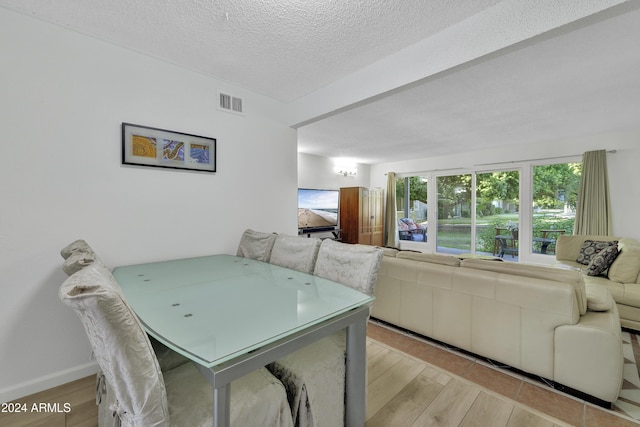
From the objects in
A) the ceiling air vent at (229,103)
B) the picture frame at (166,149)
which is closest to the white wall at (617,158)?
the ceiling air vent at (229,103)

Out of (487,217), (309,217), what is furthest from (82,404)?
(487,217)

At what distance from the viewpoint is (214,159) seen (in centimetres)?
245

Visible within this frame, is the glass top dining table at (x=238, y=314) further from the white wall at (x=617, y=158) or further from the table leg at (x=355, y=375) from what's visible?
the white wall at (x=617, y=158)

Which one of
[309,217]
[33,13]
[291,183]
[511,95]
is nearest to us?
[33,13]

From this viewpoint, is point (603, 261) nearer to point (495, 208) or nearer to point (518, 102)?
point (518, 102)

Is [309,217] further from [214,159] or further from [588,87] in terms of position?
[588,87]

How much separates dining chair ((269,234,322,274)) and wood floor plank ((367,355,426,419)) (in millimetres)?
846

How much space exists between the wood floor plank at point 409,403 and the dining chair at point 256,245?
131 cm

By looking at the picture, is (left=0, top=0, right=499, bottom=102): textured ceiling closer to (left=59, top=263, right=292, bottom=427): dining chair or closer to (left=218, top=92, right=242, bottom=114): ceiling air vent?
(left=218, top=92, right=242, bottom=114): ceiling air vent

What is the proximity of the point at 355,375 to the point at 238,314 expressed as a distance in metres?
0.66

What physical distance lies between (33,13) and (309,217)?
4324 millimetres

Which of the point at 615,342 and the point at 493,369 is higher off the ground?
the point at 615,342

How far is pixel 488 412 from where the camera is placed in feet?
4.99

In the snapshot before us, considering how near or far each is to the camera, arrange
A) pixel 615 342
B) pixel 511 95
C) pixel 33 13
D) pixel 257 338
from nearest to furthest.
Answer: pixel 257 338, pixel 615 342, pixel 33 13, pixel 511 95
